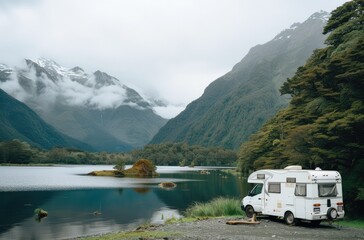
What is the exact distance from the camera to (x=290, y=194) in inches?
1111

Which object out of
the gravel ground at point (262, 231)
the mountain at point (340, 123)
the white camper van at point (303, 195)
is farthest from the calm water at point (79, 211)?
the mountain at point (340, 123)

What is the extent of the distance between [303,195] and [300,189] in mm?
456

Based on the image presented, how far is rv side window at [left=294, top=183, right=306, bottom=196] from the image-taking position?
88.9 feet

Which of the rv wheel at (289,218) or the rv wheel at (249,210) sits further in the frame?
the rv wheel at (249,210)

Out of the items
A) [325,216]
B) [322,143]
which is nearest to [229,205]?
[322,143]

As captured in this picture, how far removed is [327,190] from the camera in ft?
89.4

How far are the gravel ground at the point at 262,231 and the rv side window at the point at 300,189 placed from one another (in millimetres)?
2368

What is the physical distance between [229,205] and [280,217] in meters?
9.81

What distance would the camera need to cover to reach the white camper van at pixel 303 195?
87.8 feet

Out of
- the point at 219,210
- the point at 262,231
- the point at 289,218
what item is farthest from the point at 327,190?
the point at 219,210

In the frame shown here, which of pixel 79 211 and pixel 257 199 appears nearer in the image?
pixel 257 199

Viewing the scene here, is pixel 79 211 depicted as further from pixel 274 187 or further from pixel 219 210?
pixel 274 187

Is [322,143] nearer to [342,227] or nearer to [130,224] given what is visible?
[342,227]

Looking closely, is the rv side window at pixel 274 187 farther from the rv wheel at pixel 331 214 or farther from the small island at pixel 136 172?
the small island at pixel 136 172
